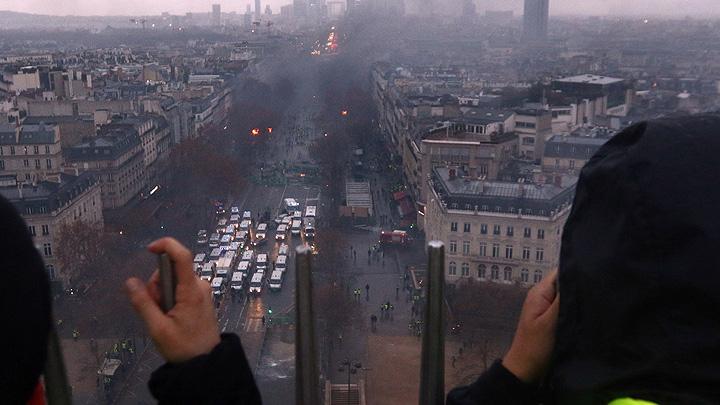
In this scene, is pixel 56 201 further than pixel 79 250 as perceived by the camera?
Yes

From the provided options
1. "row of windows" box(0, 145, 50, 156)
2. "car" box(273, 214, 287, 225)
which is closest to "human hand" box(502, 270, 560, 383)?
"car" box(273, 214, 287, 225)

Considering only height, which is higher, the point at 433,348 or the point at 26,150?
the point at 433,348

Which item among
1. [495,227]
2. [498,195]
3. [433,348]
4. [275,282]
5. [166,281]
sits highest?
[166,281]

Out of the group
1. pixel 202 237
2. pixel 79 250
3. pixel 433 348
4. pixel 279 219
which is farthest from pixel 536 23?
pixel 433 348

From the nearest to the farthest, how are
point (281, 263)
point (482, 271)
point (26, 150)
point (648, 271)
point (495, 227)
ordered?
point (648, 271) → point (482, 271) → point (495, 227) → point (281, 263) → point (26, 150)

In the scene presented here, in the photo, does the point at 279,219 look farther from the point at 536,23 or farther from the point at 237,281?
→ the point at 536,23

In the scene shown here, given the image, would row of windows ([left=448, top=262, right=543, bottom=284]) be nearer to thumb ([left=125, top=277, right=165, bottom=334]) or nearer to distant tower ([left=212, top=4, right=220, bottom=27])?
thumb ([left=125, top=277, right=165, bottom=334])

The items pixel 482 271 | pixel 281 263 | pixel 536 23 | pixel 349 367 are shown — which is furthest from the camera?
pixel 536 23

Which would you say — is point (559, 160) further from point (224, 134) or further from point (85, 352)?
point (224, 134)
